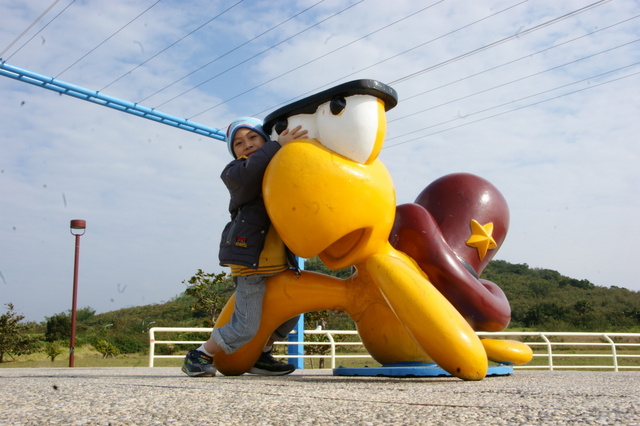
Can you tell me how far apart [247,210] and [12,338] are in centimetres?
1565

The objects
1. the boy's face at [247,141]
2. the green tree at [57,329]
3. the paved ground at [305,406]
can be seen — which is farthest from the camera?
the green tree at [57,329]

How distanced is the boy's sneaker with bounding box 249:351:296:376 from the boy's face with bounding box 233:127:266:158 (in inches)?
59.4

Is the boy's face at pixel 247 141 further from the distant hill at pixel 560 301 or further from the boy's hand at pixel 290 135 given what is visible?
the distant hill at pixel 560 301

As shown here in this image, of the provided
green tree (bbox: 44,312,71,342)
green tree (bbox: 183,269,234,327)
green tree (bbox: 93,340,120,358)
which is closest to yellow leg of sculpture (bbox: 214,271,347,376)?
green tree (bbox: 183,269,234,327)

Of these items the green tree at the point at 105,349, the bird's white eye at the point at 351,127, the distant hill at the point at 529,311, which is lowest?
the green tree at the point at 105,349

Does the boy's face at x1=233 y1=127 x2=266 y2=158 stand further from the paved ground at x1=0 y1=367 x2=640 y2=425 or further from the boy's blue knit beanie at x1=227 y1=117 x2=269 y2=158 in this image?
the paved ground at x1=0 y1=367 x2=640 y2=425

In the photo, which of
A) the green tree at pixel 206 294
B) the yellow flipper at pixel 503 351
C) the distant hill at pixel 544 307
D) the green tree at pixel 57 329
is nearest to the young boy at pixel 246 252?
the yellow flipper at pixel 503 351

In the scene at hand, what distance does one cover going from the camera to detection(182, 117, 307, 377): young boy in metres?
3.67

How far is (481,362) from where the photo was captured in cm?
332

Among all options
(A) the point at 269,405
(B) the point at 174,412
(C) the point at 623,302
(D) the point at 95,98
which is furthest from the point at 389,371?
(C) the point at 623,302

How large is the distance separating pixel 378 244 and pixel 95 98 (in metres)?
7.17

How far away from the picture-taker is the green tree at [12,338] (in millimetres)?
16125

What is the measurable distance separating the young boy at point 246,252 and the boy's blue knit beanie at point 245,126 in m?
0.23

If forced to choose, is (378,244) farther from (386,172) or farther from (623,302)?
(623,302)
